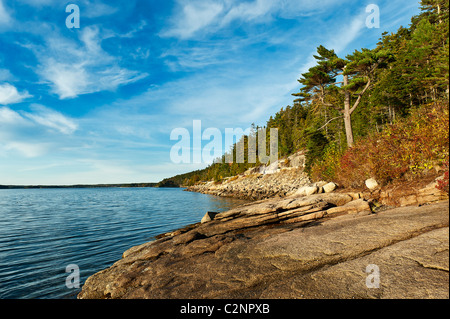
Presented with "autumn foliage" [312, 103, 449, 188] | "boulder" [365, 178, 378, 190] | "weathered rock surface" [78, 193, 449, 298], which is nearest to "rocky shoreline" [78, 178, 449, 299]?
"weathered rock surface" [78, 193, 449, 298]

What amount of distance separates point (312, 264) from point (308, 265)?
0.38 feet

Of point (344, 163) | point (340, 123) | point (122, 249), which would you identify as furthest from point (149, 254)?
point (340, 123)

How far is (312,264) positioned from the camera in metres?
6.01

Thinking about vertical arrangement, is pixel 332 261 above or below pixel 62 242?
above

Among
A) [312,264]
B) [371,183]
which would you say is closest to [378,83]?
[371,183]

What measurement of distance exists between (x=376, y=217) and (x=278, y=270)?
498 cm

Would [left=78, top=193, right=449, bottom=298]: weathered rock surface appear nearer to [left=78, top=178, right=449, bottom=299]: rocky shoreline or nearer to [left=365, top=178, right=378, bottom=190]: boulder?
[left=78, top=178, right=449, bottom=299]: rocky shoreline

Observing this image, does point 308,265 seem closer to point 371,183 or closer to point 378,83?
point 371,183

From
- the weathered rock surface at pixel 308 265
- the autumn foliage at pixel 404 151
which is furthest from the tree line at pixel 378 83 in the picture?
the weathered rock surface at pixel 308 265

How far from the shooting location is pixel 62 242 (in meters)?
15.2

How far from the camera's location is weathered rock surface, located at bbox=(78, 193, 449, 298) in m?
4.67

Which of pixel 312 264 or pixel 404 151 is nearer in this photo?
pixel 312 264

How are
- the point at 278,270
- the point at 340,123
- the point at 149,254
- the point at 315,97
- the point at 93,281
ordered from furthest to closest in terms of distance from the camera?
the point at 340,123 → the point at 315,97 → the point at 149,254 → the point at 93,281 → the point at 278,270
